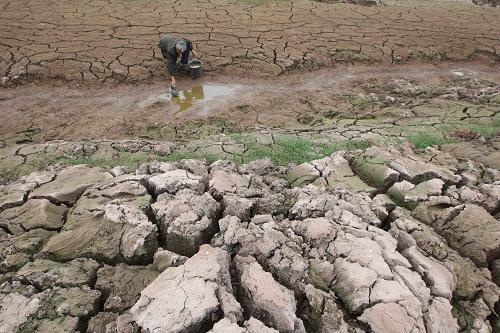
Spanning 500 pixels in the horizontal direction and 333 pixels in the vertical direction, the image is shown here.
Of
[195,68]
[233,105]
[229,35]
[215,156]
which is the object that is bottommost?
[233,105]

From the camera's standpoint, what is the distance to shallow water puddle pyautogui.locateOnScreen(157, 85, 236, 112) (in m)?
6.77

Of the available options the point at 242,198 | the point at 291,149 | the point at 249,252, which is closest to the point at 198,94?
the point at 291,149

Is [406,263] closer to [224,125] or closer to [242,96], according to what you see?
[224,125]

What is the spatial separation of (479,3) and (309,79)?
9.79 m

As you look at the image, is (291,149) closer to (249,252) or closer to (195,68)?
(249,252)

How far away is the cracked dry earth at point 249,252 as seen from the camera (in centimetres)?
226

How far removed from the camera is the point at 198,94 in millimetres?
7062

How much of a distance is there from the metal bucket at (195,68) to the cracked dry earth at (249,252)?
4046 mm

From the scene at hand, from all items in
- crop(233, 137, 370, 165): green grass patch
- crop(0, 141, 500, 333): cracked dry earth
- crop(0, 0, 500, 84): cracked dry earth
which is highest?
crop(0, 0, 500, 84): cracked dry earth

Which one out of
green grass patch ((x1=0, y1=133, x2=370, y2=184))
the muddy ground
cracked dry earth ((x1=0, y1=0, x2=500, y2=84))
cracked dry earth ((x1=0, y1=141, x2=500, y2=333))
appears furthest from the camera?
cracked dry earth ((x1=0, y1=0, x2=500, y2=84))

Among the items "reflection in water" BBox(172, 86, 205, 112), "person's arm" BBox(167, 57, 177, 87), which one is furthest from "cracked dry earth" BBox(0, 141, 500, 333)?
"person's arm" BBox(167, 57, 177, 87)

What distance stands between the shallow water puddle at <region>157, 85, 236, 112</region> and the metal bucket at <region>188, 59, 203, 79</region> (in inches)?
11.8

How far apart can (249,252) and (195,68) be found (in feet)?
17.8

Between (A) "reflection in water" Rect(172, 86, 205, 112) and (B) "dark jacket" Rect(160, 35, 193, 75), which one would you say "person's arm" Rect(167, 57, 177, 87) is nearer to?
(B) "dark jacket" Rect(160, 35, 193, 75)
